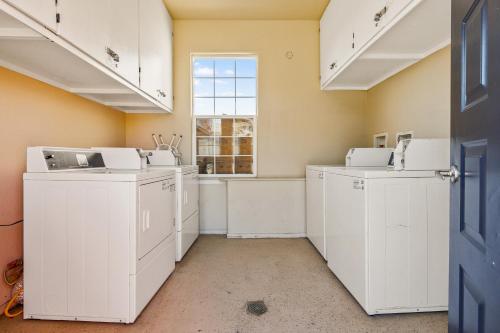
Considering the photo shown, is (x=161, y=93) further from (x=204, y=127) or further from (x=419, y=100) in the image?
(x=419, y=100)

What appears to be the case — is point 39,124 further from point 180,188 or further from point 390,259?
point 390,259

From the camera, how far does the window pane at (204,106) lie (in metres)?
3.82

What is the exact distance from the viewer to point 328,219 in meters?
2.59

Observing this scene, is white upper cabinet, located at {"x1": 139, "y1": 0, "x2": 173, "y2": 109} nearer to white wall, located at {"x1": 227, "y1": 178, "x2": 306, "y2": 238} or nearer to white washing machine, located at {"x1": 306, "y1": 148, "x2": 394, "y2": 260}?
white wall, located at {"x1": 227, "y1": 178, "x2": 306, "y2": 238}

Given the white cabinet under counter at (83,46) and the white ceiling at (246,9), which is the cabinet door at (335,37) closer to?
the white ceiling at (246,9)

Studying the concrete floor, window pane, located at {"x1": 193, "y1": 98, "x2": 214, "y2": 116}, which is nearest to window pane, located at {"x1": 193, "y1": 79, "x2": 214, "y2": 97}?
window pane, located at {"x1": 193, "y1": 98, "x2": 214, "y2": 116}

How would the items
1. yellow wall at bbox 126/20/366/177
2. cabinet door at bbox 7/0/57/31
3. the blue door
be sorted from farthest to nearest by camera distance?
yellow wall at bbox 126/20/366/177 < cabinet door at bbox 7/0/57/31 < the blue door

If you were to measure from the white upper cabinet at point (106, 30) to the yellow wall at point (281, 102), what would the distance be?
51.0 inches

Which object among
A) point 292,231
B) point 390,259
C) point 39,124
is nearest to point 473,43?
point 390,259

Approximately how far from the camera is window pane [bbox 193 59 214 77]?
3.81 meters

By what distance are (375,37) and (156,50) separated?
222cm

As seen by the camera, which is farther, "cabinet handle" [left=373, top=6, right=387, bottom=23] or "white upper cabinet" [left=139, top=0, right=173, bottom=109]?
"white upper cabinet" [left=139, top=0, right=173, bottom=109]

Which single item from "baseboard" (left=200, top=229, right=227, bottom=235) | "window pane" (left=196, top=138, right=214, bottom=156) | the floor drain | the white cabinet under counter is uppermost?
the white cabinet under counter

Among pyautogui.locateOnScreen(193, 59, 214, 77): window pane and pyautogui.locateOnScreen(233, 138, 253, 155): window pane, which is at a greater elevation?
pyautogui.locateOnScreen(193, 59, 214, 77): window pane
